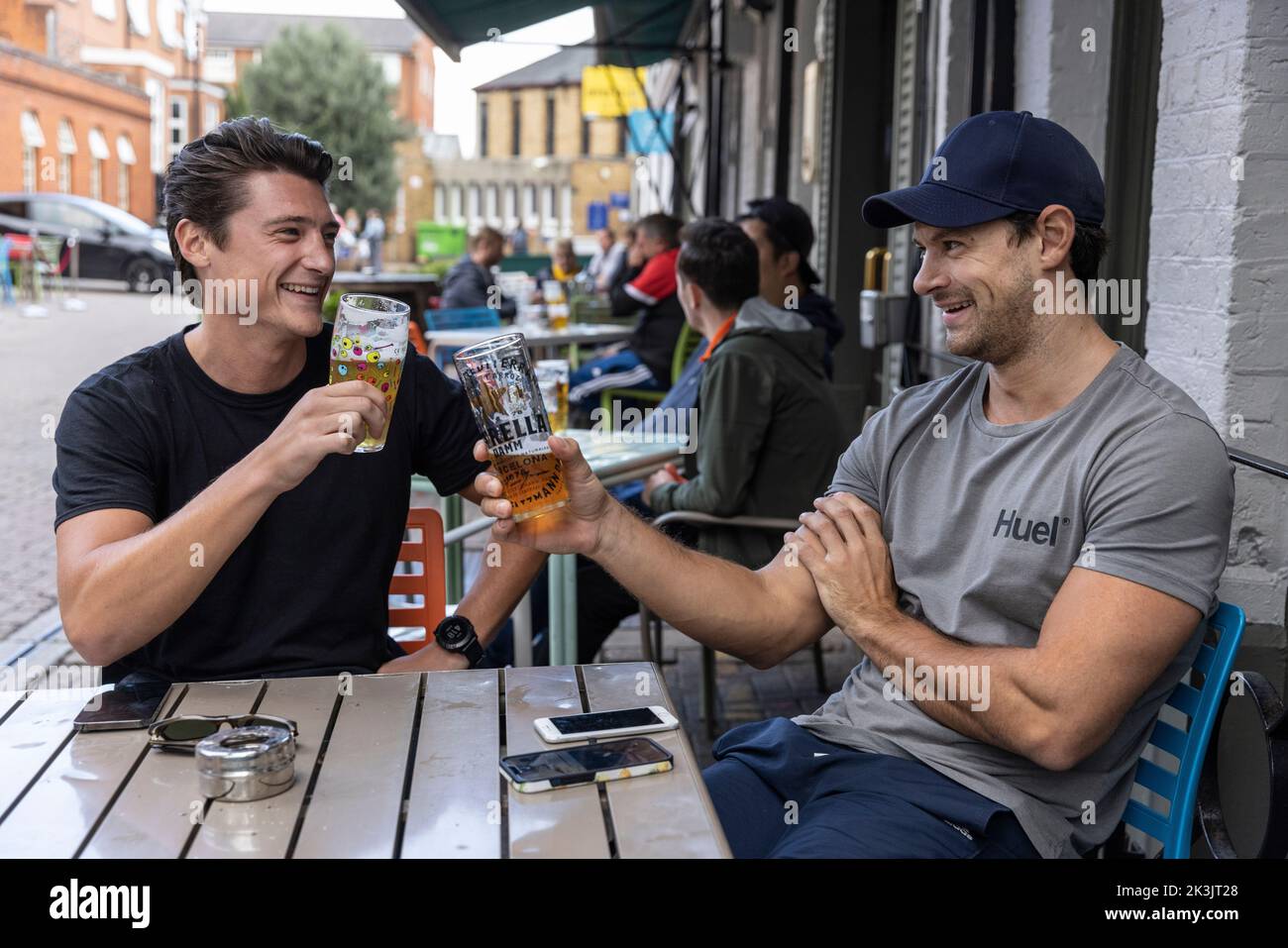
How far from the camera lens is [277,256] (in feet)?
7.93

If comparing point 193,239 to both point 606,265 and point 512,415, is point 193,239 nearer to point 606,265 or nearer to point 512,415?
point 512,415

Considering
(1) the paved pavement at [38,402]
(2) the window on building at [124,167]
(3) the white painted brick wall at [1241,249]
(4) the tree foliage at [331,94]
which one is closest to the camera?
(3) the white painted brick wall at [1241,249]

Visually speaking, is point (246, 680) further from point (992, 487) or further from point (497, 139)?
point (497, 139)

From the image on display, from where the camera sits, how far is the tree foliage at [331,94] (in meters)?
49.0

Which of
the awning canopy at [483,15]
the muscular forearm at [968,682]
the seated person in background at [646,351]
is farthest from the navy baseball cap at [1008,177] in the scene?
the awning canopy at [483,15]

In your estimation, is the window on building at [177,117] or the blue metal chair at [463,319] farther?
the window on building at [177,117]

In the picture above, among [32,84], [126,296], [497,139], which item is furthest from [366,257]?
[497,139]

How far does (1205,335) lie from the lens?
8.82 ft

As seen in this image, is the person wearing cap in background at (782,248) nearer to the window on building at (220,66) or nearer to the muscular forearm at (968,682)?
the muscular forearm at (968,682)

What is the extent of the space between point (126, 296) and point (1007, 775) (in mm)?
25683

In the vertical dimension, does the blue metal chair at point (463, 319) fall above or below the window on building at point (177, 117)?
below

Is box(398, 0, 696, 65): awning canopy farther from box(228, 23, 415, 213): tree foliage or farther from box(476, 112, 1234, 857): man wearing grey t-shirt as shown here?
box(228, 23, 415, 213): tree foliage

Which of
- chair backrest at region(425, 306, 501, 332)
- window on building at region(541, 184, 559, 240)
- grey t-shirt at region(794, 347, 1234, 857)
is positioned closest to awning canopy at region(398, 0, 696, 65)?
chair backrest at region(425, 306, 501, 332)

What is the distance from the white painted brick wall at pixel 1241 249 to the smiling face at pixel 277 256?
1688 mm
